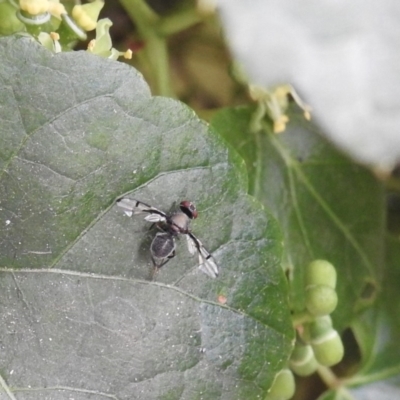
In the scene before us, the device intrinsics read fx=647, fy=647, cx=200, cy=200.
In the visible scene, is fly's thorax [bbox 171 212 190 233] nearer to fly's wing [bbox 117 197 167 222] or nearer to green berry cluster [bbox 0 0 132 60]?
fly's wing [bbox 117 197 167 222]

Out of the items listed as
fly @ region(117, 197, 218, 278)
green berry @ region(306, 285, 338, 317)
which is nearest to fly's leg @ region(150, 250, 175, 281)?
fly @ region(117, 197, 218, 278)

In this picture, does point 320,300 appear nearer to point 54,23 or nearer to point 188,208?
point 188,208

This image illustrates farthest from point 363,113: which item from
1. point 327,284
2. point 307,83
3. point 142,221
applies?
point 142,221

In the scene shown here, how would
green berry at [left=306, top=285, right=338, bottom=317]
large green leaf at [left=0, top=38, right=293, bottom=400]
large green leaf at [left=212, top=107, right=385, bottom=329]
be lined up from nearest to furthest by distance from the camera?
1. large green leaf at [left=0, top=38, right=293, bottom=400]
2. green berry at [left=306, top=285, right=338, bottom=317]
3. large green leaf at [left=212, top=107, right=385, bottom=329]

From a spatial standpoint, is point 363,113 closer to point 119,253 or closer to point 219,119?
point 219,119

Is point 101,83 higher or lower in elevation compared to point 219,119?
higher

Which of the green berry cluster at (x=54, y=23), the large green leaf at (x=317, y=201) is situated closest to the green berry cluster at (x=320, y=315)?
the large green leaf at (x=317, y=201)
